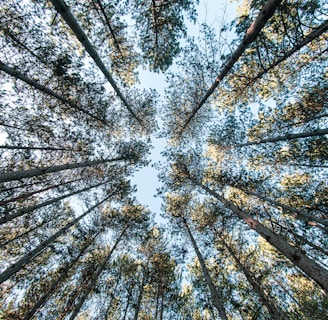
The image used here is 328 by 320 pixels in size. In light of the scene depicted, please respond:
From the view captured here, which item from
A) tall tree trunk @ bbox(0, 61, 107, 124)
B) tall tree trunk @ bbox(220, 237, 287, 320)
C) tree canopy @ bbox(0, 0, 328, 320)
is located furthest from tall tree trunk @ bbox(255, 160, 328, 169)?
tall tree trunk @ bbox(0, 61, 107, 124)

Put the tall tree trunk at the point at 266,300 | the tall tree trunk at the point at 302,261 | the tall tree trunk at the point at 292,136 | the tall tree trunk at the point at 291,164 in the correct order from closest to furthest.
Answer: the tall tree trunk at the point at 302,261 < the tall tree trunk at the point at 266,300 < the tall tree trunk at the point at 292,136 < the tall tree trunk at the point at 291,164

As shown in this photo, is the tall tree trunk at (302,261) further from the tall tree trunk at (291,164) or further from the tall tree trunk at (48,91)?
the tall tree trunk at (48,91)

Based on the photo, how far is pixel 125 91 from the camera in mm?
10164

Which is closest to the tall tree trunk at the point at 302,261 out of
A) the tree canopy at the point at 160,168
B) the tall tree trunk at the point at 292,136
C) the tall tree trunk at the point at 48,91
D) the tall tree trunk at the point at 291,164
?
the tree canopy at the point at 160,168

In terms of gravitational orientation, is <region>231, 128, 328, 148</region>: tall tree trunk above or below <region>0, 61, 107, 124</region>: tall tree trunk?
above

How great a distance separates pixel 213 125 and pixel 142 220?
7.90 m

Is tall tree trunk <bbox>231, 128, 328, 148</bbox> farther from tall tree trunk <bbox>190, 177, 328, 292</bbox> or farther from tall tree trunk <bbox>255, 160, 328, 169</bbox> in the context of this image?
tall tree trunk <bbox>190, 177, 328, 292</bbox>

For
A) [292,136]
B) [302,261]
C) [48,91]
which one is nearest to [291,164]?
[292,136]

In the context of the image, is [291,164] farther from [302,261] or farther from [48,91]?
[48,91]

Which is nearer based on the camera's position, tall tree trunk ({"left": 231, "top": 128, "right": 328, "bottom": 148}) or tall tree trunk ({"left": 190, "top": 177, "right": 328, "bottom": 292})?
Answer: tall tree trunk ({"left": 190, "top": 177, "right": 328, "bottom": 292})

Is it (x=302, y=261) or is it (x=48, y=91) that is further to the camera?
(x=48, y=91)

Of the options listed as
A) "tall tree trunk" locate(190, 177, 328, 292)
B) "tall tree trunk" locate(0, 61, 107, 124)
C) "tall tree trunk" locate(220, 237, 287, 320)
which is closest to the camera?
"tall tree trunk" locate(190, 177, 328, 292)

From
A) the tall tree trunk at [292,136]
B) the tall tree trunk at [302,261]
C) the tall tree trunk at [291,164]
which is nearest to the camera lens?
the tall tree trunk at [302,261]

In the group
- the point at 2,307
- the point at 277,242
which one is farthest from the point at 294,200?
the point at 2,307
